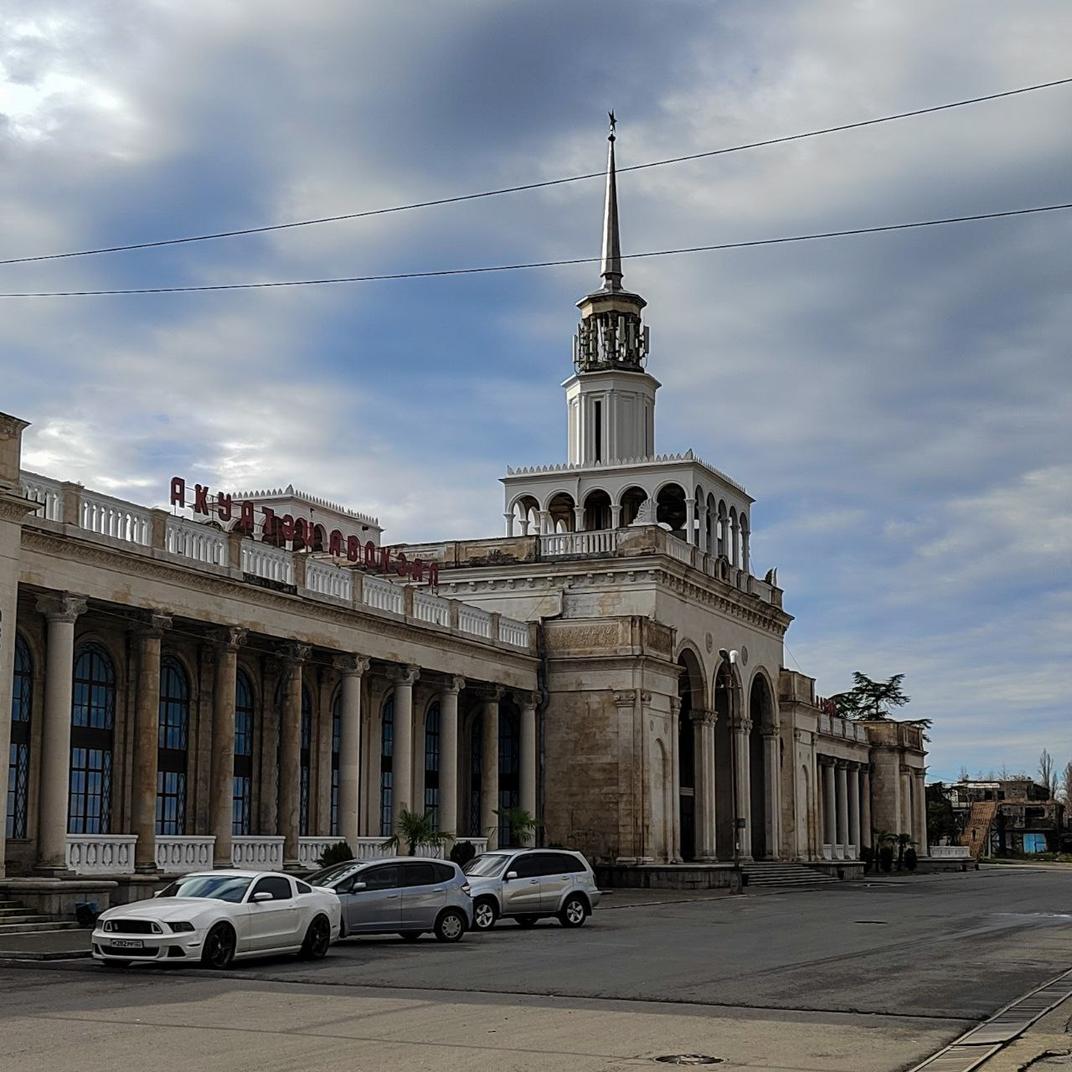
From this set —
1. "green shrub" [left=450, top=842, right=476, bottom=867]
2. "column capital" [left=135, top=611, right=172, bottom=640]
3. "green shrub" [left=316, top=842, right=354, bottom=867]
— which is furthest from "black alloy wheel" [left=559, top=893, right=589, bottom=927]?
"green shrub" [left=450, top=842, right=476, bottom=867]

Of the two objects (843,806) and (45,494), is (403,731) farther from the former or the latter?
(843,806)

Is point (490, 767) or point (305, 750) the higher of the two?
point (305, 750)

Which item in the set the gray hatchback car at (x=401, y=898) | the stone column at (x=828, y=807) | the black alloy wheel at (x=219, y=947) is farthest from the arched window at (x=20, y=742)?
the stone column at (x=828, y=807)

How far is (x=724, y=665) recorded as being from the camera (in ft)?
197

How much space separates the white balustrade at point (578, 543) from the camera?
52.9 meters

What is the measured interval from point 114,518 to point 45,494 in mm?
1971

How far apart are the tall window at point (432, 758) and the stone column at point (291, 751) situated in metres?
9.79

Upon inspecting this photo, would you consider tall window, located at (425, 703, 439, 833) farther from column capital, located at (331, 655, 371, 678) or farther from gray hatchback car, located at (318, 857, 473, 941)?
gray hatchback car, located at (318, 857, 473, 941)

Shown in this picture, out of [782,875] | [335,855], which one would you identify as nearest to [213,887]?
[335,855]

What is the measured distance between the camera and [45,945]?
22.8 metres

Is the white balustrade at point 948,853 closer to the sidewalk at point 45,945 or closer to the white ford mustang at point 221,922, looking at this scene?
the sidewalk at point 45,945

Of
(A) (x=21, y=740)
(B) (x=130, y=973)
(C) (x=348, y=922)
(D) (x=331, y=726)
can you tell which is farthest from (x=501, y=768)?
(B) (x=130, y=973)

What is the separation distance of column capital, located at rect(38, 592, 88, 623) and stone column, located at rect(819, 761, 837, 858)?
186ft

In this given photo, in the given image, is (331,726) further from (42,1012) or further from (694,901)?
(42,1012)
